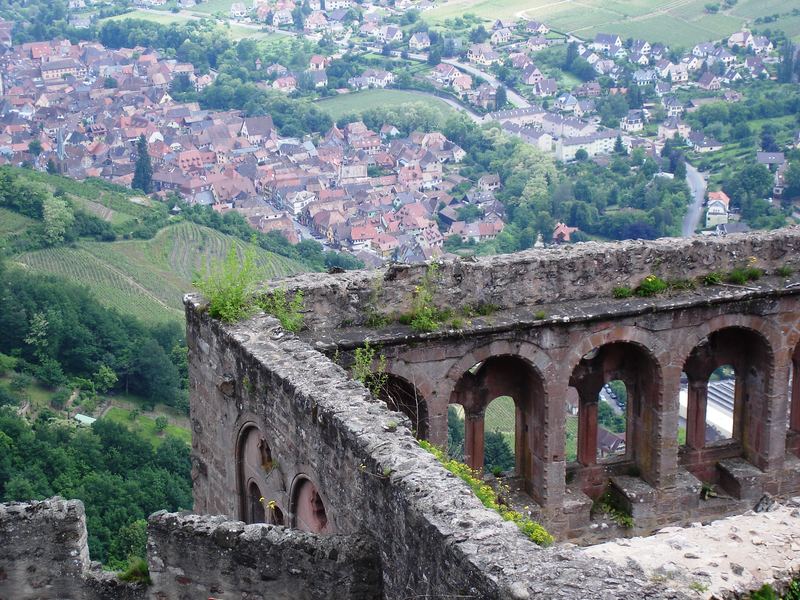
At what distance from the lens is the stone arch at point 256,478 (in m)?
12.9

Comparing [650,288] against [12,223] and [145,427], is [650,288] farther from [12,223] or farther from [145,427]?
[12,223]

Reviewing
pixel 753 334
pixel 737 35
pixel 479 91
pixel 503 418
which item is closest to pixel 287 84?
pixel 479 91

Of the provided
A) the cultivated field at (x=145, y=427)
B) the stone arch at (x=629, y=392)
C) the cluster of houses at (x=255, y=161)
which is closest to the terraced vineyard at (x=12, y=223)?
the cultivated field at (x=145, y=427)

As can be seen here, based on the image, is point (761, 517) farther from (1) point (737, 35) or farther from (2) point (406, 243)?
(1) point (737, 35)

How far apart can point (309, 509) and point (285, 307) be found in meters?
2.86

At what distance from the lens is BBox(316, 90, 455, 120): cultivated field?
534ft

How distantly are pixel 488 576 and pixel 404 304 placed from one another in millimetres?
6676

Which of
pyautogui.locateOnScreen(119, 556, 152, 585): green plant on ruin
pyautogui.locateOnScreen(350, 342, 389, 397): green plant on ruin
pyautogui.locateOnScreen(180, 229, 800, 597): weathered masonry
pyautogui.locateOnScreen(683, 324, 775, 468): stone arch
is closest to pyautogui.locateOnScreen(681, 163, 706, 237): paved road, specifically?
pyautogui.locateOnScreen(683, 324, 775, 468): stone arch

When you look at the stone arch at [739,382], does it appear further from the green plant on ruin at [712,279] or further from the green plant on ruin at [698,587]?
the green plant on ruin at [698,587]

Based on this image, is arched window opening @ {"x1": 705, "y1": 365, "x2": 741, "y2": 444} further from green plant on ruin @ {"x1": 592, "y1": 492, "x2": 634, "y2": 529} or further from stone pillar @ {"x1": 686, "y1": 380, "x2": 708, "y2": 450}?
green plant on ruin @ {"x1": 592, "y1": 492, "x2": 634, "y2": 529}

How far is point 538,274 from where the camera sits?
49.4 ft

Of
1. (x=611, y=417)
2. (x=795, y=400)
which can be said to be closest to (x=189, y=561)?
(x=795, y=400)

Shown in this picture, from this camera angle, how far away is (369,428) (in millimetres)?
10656

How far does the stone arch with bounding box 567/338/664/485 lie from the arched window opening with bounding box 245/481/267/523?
12.3 ft
